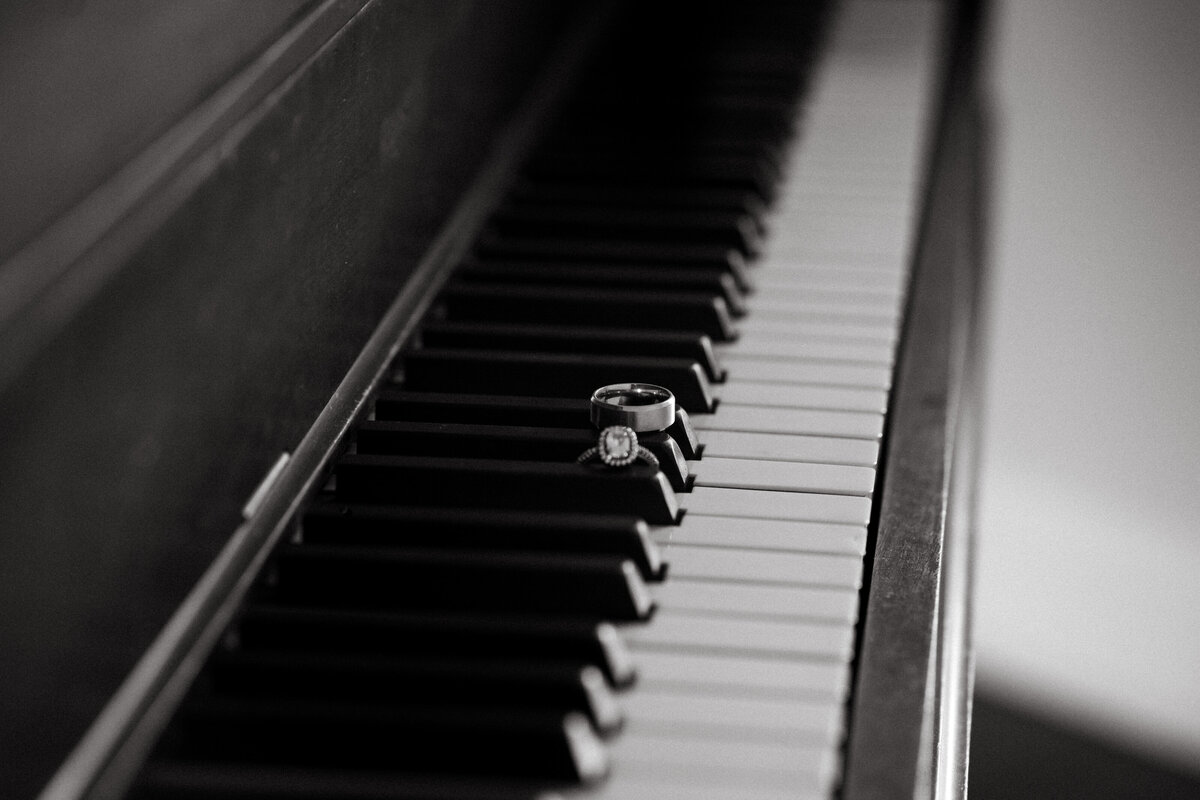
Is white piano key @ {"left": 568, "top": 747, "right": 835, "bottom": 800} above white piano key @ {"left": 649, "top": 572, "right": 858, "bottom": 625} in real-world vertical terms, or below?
below

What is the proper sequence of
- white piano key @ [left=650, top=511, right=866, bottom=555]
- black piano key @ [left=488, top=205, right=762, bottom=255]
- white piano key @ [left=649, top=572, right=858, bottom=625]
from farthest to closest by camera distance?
1. black piano key @ [left=488, top=205, right=762, bottom=255]
2. white piano key @ [left=650, top=511, right=866, bottom=555]
3. white piano key @ [left=649, top=572, right=858, bottom=625]

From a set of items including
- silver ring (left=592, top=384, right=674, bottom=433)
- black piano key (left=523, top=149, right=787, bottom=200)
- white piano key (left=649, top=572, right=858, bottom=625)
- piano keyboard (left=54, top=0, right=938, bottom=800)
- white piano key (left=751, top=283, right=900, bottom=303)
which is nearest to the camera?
piano keyboard (left=54, top=0, right=938, bottom=800)

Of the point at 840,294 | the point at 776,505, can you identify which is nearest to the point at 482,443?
the point at 776,505

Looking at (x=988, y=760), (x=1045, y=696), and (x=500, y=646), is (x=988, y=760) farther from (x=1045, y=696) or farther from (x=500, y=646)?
(x=500, y=646)

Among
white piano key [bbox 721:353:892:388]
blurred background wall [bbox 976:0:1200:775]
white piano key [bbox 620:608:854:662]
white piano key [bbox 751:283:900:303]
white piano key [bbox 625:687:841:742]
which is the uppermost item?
blurred background wall [bbox 976:0:1200:775]

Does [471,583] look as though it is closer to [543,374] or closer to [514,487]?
[514,487]

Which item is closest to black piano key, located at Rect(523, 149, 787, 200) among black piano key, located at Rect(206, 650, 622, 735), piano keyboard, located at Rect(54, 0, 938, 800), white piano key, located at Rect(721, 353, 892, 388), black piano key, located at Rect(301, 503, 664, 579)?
piano keyboard, located at Rect(54, 0, 938, 800)

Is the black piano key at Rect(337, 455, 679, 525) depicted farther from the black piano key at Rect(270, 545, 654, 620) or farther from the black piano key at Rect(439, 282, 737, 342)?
the black piano key at Rect(439, 282, 737, 342)

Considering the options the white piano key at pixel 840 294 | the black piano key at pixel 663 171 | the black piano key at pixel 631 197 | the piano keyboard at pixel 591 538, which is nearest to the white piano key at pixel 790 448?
the piano keyboard at pixel 591 538
